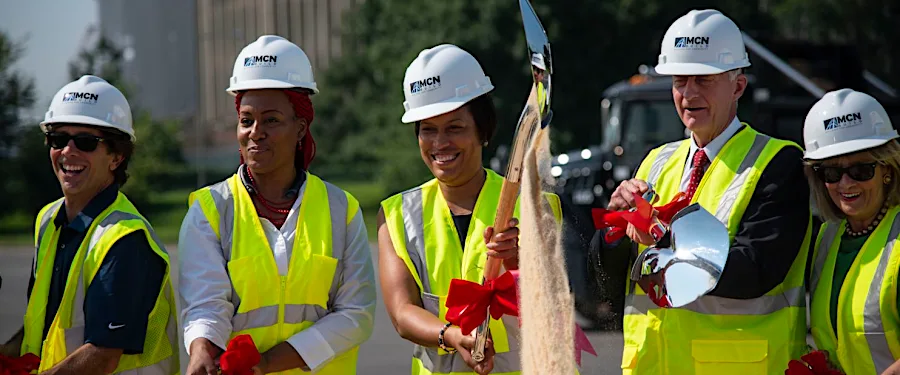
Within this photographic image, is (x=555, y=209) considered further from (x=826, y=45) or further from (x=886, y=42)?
(x=886, y=42)

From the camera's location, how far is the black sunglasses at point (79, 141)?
3832 mm

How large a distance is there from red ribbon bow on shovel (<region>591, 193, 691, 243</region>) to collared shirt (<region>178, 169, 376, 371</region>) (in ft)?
2.62

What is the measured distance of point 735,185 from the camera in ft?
11.6

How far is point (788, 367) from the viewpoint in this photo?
3.48 m

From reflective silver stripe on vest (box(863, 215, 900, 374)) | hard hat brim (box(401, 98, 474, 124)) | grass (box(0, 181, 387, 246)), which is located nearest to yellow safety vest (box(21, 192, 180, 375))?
hard hat brim (box(401, 98, 474, 124))

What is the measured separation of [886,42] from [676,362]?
61.9 feet

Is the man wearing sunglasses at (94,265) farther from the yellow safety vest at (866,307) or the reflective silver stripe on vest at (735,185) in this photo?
the yellow safety vest at (866,307)

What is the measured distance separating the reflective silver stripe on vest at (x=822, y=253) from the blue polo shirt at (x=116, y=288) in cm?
211

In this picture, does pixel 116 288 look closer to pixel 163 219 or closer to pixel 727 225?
pixel 727 225

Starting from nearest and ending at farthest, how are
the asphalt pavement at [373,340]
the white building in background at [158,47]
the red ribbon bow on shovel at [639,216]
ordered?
the red ribbon bow on shovel at [639,216] < the asphalt pavement at [373,340] < the white building in background at [158,47]

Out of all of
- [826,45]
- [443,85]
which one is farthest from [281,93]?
[826,45]

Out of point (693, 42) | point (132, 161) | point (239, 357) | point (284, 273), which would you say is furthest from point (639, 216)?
point (132, 161)

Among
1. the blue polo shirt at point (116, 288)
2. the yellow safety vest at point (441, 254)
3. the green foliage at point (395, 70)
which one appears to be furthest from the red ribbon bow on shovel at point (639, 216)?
the green foliage at point (395, 70)

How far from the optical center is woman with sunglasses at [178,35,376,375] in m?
3.53
